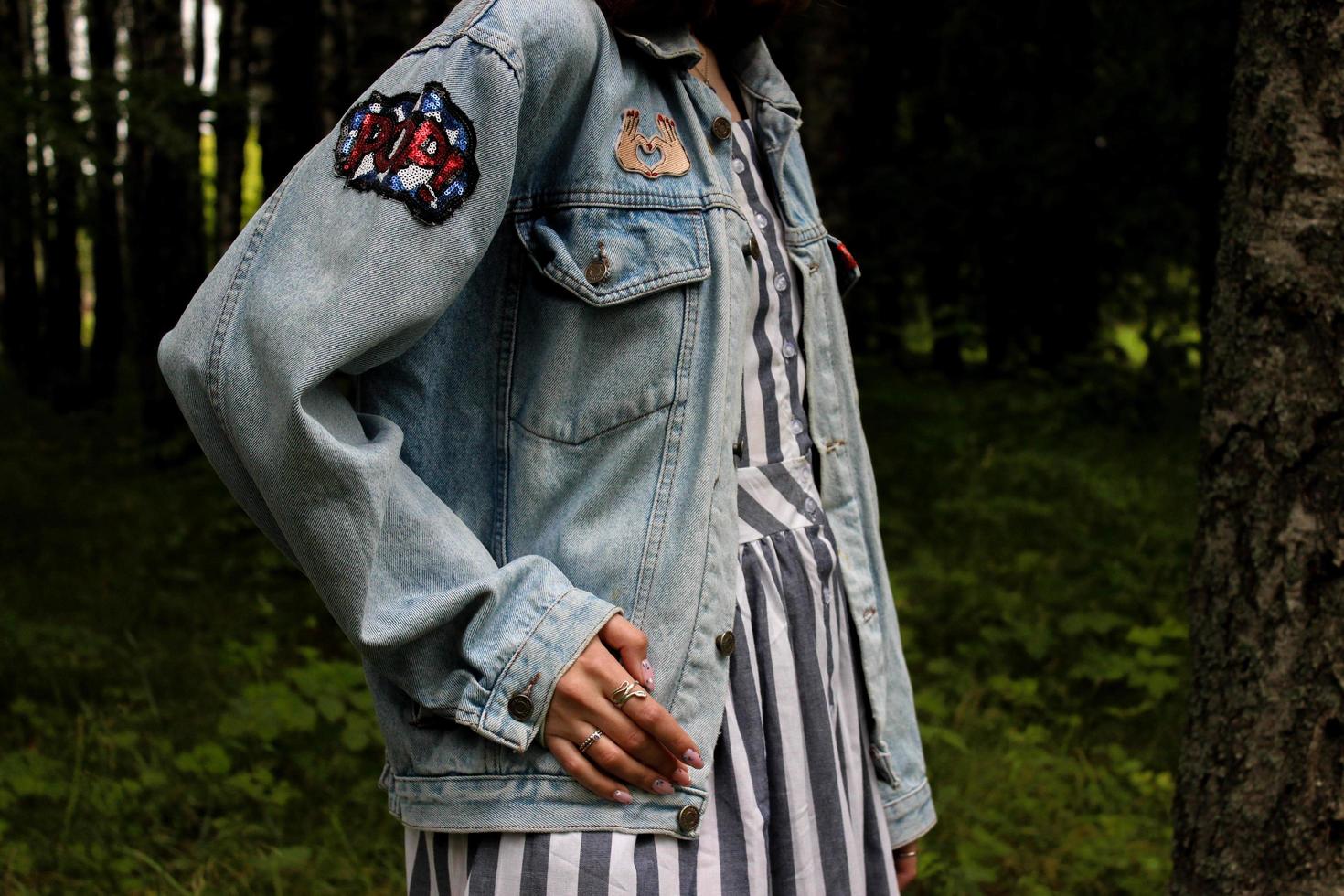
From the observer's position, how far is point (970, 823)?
3852mm

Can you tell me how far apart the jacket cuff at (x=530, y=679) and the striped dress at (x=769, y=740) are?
13cm

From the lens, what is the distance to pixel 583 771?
1361 mm

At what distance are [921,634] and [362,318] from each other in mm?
4466

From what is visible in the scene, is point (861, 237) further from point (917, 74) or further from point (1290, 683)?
point (1290, 683)

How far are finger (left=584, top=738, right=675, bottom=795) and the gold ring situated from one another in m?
0.04

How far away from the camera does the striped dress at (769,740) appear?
138 centimetres

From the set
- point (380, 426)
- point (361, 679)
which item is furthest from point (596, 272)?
point (361, 679)

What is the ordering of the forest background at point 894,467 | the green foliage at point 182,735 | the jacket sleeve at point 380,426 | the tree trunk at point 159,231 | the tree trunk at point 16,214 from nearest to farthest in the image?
the jacket sleeve at point 380,426 < the green foliage at point 182,735 < the forest background at point 894,467 < the tree trunk at point 16,214 < the tree trunk at point 159,231

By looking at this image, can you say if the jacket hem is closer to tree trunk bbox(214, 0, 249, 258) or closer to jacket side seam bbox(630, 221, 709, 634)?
jacket side seam bbox(630, 221, 709, 634)

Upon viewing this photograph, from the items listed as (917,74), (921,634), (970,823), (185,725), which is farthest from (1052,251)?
(185,725)

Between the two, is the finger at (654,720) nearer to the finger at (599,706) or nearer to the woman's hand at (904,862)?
the finger at (599,706)

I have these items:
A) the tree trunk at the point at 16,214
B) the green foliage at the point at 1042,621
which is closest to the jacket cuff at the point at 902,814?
the green foliage at the point at 1042,621

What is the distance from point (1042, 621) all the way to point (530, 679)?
14.5ft

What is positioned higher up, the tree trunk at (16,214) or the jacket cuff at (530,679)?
the jacket cuff at (530,679)
